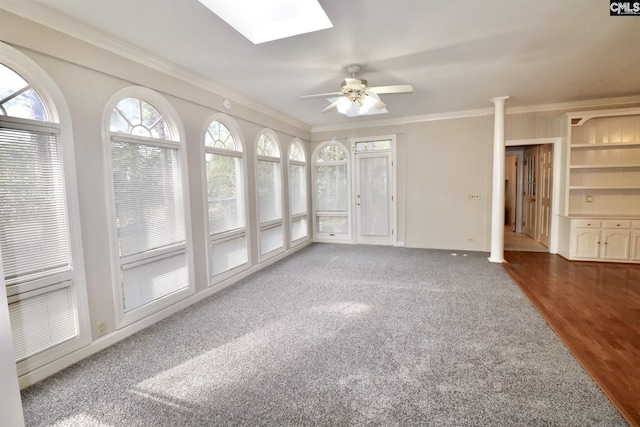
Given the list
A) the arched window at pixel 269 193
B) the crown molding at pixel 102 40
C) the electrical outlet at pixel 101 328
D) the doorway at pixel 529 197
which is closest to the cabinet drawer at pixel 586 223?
the doorway at pixel 529 197

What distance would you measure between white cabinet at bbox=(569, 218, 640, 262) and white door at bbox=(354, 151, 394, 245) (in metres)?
3.05

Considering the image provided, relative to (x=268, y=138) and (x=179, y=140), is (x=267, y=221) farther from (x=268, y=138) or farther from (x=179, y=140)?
(x=179, y=140)

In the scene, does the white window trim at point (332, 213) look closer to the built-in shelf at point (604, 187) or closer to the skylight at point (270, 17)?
the built-in shelf at point (604, 187)

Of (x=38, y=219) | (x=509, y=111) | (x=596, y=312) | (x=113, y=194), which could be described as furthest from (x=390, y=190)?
(x=38, y=219)

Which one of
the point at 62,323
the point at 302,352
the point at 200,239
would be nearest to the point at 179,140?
the point at 200,239

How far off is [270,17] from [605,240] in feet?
18.9

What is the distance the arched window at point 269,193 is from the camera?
194 inches

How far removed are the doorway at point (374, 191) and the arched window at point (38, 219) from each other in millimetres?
5039

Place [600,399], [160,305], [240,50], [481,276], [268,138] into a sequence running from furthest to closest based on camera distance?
[268,138], [481,276], [160,305], [240,50], [600,399]

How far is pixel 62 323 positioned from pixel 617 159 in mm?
7565

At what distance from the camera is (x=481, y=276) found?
4.21 m

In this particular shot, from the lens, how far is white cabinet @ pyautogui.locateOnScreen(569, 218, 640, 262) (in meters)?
4.58

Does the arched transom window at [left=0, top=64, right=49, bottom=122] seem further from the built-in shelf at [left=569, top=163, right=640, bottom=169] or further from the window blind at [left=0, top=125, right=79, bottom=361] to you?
the built-in shelf at [left=569, top=163, right=640, bottom=169]

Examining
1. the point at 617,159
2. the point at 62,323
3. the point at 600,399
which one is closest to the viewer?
the point at 600,399
